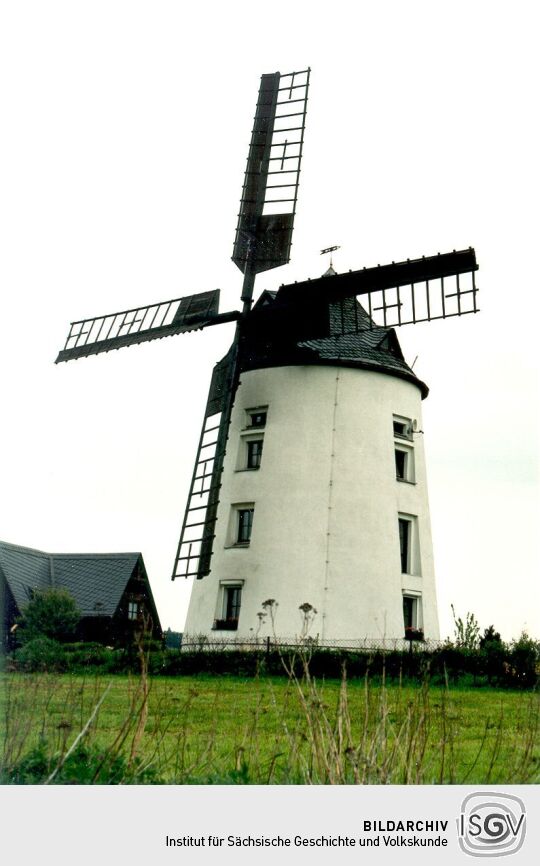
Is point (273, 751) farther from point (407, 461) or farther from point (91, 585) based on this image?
point (407, 461)

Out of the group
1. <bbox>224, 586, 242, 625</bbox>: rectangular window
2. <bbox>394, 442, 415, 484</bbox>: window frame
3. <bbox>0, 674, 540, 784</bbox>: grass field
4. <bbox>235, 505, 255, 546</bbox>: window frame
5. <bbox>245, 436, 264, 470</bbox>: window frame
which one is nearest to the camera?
<bbox>0, 674, 540, 784</bbox>: grass field

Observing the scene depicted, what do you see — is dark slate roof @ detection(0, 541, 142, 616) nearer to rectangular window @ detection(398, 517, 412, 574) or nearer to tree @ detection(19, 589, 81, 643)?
tree @ detection(19, 589, 81, 643)

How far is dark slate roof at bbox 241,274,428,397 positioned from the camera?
66.9ft

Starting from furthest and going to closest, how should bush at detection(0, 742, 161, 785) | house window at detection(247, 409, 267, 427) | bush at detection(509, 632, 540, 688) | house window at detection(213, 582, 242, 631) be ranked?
house window at detection(247, 409, 267, 427), house window at detection(213, 582, 242, 631), bush at detection(509, 632, 540, 688), bush at detection(0, 742, 161, 785)

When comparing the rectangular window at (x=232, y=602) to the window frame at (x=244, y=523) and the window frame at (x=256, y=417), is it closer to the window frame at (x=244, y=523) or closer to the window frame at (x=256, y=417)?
the window frame at (x=244, y=523)

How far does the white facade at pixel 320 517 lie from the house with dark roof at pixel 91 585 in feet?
8.04

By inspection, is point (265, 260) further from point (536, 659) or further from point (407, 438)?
point (536, 659)

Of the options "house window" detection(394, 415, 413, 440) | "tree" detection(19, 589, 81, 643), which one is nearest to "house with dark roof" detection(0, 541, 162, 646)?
"tree" detection(19, 589, 81, 643)

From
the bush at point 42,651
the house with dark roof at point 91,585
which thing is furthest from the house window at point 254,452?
the bush at point 42,651

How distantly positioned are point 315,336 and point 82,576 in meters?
6.62

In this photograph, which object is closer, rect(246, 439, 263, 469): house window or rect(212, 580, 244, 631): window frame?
rect(212, 580, 244, 631): window frame
